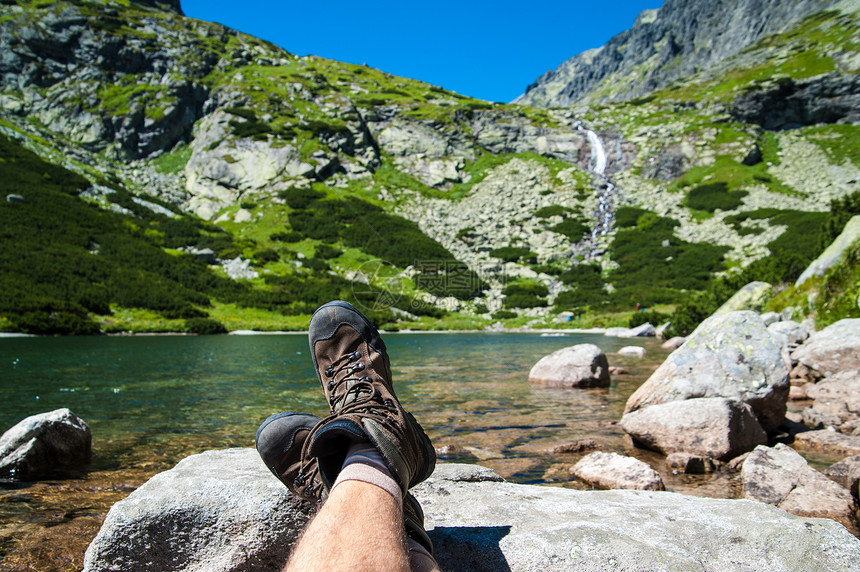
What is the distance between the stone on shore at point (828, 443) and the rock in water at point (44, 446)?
974 cm

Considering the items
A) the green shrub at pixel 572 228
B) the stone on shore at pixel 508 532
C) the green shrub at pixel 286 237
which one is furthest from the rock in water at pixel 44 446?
the green shrub at pixel 572 228

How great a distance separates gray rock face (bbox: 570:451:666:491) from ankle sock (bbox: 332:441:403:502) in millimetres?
Answer: 3686

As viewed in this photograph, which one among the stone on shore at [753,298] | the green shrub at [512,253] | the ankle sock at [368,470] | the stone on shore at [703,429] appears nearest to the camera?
the ankle sock at [368,470]

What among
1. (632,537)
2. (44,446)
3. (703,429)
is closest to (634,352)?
(703,429)

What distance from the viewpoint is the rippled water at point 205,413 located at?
4297 millimetres

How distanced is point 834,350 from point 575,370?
540cm

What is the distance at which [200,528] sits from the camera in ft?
9.00

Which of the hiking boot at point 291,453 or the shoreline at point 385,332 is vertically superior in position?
the hiking boot at point 291,453

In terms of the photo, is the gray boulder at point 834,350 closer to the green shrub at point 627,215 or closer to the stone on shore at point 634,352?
the stone on shore at point 634,352

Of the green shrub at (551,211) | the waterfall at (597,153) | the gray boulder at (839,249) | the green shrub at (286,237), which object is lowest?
the gray boulder at (839,249)

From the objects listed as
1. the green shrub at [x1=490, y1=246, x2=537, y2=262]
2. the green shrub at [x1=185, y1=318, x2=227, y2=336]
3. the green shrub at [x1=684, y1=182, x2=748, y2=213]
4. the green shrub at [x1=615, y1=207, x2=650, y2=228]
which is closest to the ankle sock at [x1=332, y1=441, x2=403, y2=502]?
the green shrub at [x1=185, y1=318, x2=227, y2=336]

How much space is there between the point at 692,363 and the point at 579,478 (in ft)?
12.4

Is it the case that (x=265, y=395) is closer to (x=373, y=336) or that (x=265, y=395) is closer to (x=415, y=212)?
(x=373, y=336)

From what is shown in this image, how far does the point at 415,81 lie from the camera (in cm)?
13738
